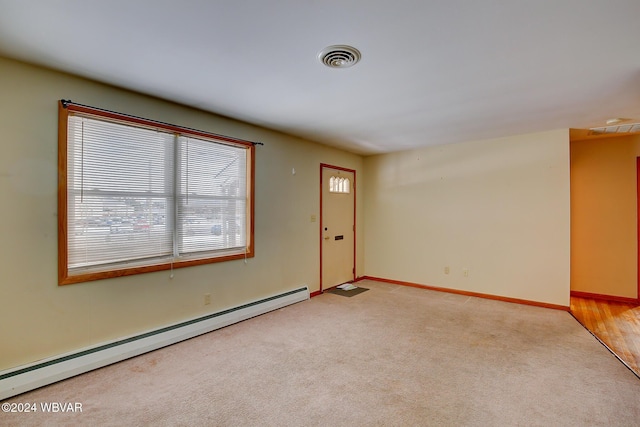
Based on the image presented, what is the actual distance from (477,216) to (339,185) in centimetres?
228

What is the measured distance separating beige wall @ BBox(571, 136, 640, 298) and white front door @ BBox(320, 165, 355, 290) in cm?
353

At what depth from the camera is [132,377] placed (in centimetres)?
242

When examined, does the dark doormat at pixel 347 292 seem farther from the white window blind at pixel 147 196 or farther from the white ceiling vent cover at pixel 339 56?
the white ceiling vent cover at pixel 339 56

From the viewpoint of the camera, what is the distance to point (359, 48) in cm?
207

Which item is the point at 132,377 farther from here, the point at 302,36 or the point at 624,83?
the point at 624,83

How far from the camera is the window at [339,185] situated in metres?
5.27

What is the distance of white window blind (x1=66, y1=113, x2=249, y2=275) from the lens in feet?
8.51

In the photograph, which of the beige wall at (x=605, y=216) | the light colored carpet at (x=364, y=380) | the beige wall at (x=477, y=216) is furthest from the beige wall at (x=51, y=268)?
the beige wall at (x=605, y=216)

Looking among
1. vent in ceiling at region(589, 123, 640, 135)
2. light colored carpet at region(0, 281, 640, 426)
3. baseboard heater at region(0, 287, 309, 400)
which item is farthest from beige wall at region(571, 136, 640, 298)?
baseboard heater at region(0, 287, 309, 400)

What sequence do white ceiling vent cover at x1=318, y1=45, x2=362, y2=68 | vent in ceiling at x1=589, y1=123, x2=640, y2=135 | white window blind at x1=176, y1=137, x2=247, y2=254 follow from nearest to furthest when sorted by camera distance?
white ceiling vent cover at x1=318, y1=45, x2=362, y2=68 → white window blind at x1=176, y1=137, x2=247, y2=254 → vent in ceiling at x1=589, y1=123, x2=640, y2=135

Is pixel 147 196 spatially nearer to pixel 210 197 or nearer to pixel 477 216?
pixel 210 197

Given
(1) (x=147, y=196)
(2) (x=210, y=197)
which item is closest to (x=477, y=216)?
(2) (x=210, y=197)

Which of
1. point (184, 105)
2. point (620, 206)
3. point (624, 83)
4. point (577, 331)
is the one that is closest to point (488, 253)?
point (577, 331)

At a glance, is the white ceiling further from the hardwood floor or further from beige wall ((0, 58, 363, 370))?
the hardwood floor
